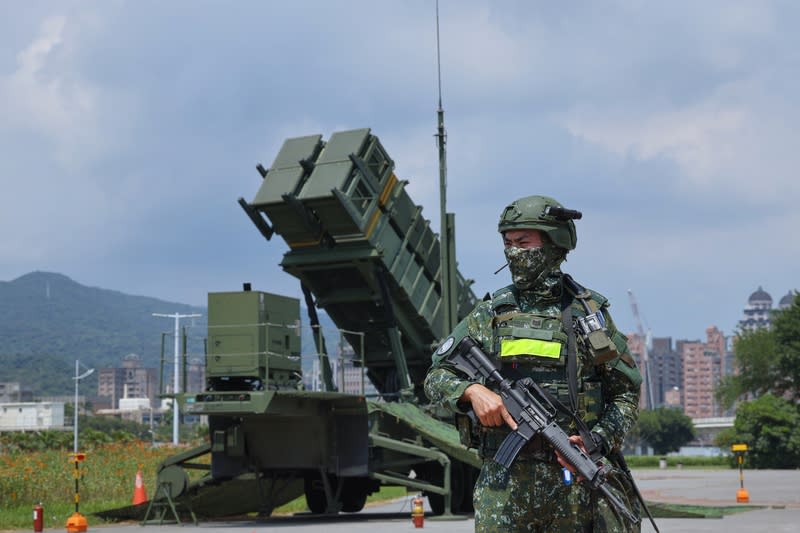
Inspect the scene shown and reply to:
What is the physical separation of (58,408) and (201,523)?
154 meters

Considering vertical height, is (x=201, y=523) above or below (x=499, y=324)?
below

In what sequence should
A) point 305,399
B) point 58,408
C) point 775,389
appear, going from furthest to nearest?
point 58,408 → point 775,389 → point 305,399

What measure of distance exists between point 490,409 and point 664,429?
108070mm

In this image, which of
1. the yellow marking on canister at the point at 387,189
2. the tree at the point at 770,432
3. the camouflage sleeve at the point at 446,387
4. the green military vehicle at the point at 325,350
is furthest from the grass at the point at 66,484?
the tree at the point at 770,432

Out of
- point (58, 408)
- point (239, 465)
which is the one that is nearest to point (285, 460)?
point (239, 465)

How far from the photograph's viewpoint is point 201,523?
18.3 metres

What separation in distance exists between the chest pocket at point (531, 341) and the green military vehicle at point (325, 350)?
38.1ft

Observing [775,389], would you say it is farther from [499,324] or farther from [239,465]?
[499,324]

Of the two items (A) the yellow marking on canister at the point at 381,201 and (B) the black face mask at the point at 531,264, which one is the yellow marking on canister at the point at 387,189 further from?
(B) the black face mask at the point at 531,264

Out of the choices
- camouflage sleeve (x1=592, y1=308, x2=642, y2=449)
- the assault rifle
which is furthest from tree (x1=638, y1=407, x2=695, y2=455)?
the assault rifle

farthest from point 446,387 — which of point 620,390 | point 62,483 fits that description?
point 62,483

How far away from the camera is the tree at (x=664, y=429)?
10969 cm

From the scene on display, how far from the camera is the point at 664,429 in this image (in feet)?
361

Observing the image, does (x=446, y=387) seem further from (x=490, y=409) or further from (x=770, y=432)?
(x=770, y=432)
